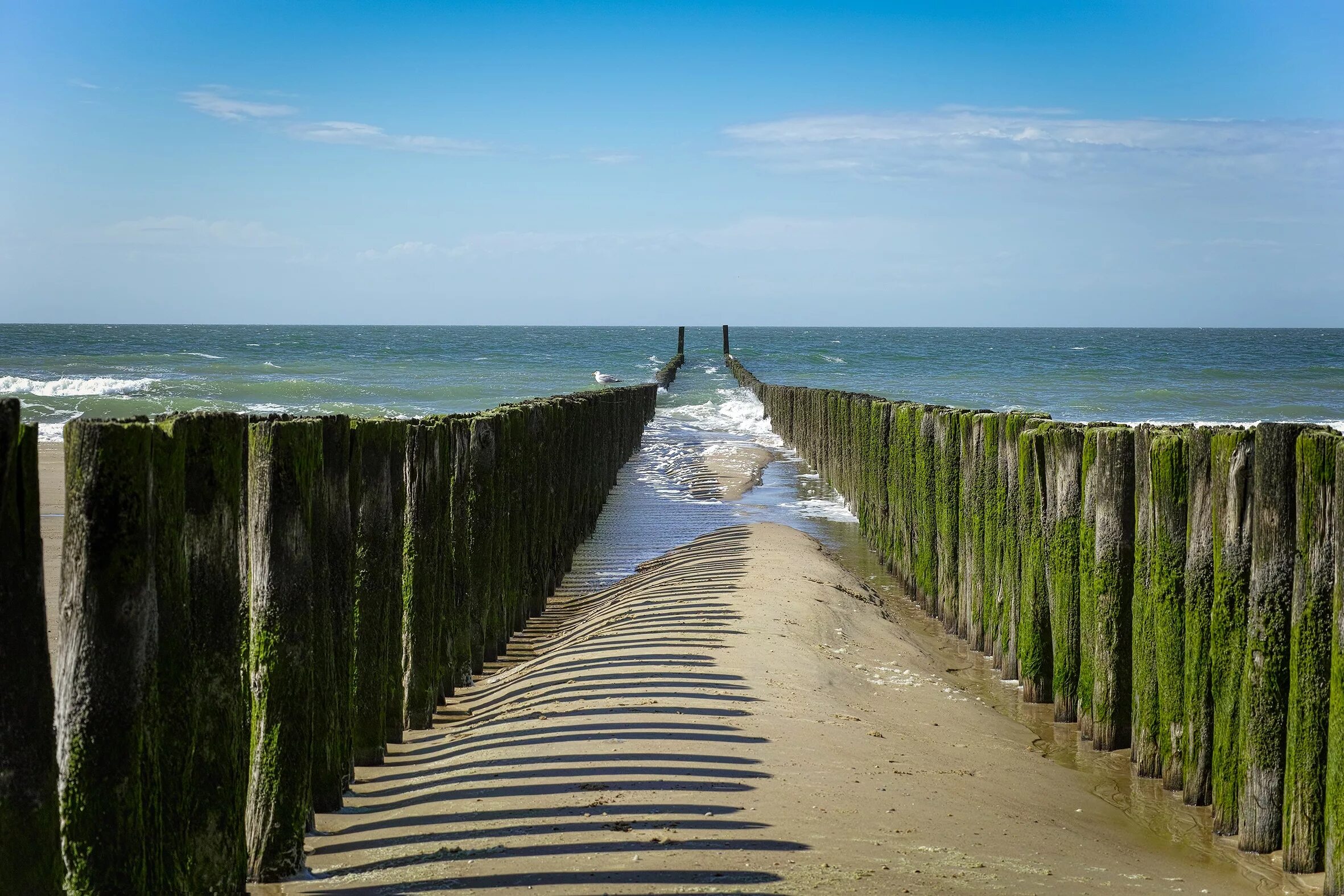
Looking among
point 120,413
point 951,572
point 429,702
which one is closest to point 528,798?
point 429,702

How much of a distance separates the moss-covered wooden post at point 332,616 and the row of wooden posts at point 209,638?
0.01 metres

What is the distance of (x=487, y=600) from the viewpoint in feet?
24.5

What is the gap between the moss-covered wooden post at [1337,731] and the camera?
3.85 m

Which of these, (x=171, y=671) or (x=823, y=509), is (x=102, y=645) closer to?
(x=171, y=671)

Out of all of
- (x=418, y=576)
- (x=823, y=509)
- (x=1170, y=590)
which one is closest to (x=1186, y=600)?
(x=1170, y=590)

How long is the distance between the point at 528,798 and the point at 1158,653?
2904 millimetres

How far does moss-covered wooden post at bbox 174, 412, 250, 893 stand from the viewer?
10.6 ft

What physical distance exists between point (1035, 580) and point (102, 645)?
521 centimetres

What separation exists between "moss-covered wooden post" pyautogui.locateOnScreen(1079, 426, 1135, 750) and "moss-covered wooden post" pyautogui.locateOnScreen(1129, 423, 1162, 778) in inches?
4.9

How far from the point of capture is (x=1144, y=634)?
540 centimetres

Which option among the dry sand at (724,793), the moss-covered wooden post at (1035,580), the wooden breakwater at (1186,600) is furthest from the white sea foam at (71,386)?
the moss-covered wooden post at (1035,580)

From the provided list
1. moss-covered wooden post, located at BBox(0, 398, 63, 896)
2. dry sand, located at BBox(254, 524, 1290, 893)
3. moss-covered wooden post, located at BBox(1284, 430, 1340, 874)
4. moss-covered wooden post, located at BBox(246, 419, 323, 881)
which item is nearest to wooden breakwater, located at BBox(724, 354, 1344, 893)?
moss-covered wooden post, located at BBox(1284, 430, 1340, 874)

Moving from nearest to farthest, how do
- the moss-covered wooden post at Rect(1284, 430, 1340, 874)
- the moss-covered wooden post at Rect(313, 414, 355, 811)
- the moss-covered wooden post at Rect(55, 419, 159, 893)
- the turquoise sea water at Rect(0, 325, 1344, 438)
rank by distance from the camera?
1. the moss-covered wooden post at Rect(55, 419, 159, 893)
2. the moss-covered wooden post at Rect(1284, 430, 1340, 874)
3. the moss-covered wooden post at Rect(313, 414, 355, 811)
4. the turquoise sea water at Rect(0, 325, 1344, 438)

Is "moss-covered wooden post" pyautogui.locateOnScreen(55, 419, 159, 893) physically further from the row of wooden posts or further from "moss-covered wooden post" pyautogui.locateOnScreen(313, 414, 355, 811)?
"moss-covered wooden post" pyautogui.locateOnScreen(313, 414, 355, 811)
